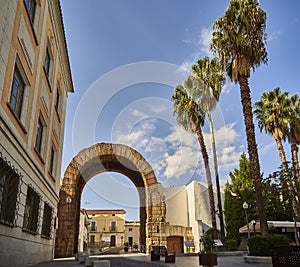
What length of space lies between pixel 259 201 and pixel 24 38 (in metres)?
11.3

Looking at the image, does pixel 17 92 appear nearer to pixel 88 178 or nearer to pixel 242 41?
pixel 242 41

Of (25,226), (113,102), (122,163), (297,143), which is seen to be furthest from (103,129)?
(297,143)

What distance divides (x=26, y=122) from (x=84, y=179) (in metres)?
16.5

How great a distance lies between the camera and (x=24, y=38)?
9648 millimetres

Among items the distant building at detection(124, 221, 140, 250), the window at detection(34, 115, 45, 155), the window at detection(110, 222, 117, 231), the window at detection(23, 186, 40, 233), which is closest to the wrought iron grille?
the window at detection(23, 186, 40, 233)

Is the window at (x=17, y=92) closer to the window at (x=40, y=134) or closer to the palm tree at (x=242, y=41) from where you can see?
the window at (x=40, y=134)

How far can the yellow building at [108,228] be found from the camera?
64562 mm

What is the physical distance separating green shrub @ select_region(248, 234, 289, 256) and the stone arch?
11.5 m

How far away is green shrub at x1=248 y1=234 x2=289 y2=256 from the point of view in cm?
1148

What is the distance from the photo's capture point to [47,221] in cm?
1531

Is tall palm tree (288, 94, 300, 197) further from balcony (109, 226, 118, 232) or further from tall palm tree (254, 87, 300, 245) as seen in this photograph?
balcony (109, 226, 118, 232)

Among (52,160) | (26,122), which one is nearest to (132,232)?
(52,160)

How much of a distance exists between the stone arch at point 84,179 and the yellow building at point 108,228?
42.1 m

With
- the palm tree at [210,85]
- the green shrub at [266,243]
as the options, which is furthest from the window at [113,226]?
the green shrub at [266,243]
